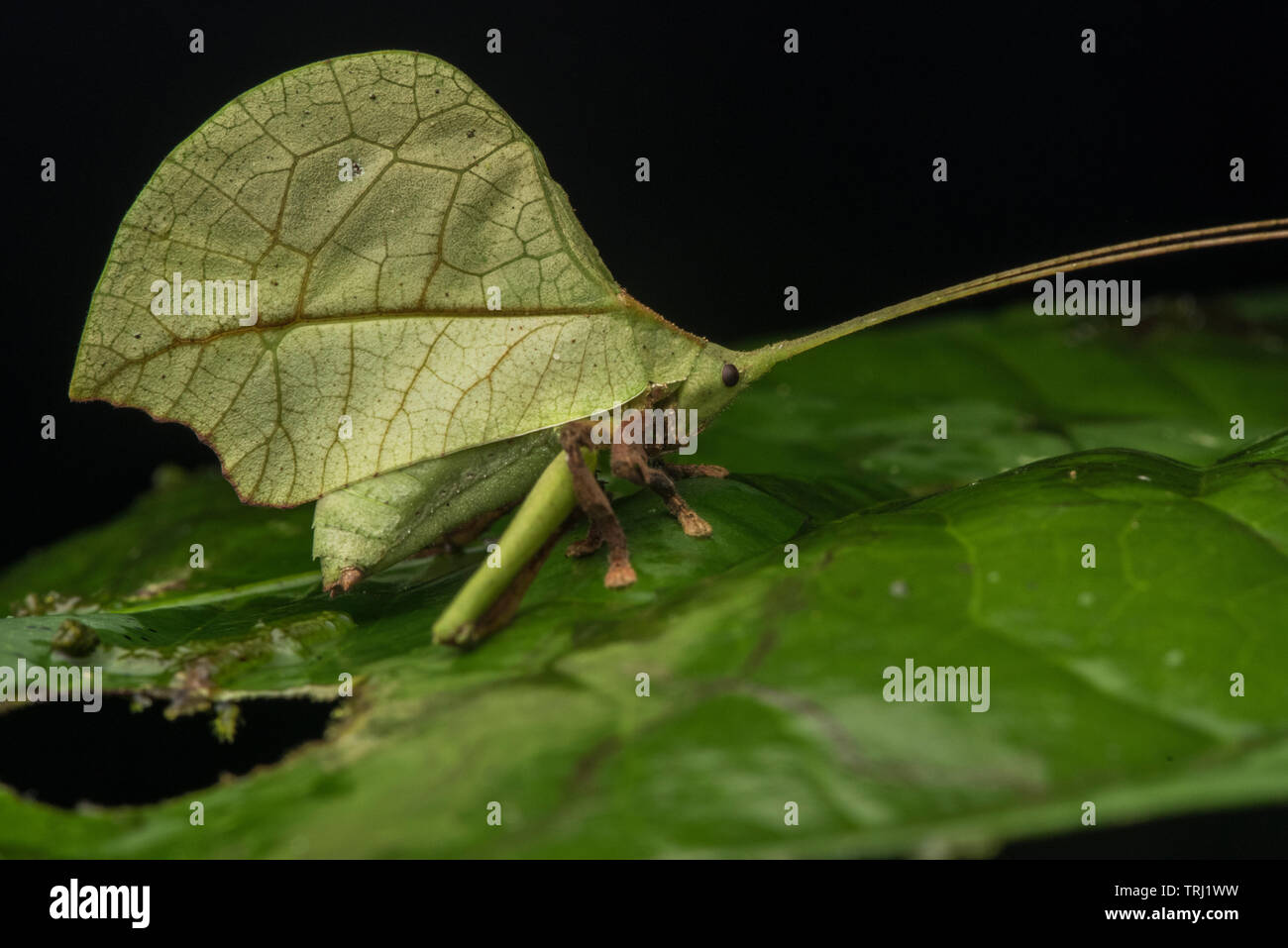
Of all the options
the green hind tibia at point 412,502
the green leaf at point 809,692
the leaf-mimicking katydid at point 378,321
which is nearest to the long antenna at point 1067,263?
the leaf-mimicking katydid at point 378,321

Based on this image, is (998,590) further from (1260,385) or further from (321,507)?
(1260,385)

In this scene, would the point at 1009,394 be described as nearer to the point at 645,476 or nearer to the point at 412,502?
the point at 645,476

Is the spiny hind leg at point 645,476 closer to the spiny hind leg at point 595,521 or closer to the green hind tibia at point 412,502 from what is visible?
the spiny hind leg at point 595,521

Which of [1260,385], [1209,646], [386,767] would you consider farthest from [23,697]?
[1260,385]

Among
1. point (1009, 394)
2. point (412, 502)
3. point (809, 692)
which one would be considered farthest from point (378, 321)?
point (1009, 394)

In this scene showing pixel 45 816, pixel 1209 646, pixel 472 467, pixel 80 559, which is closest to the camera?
pixel 1209 646

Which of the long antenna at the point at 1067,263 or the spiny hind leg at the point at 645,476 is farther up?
the long antenna at the point at 1067,263
